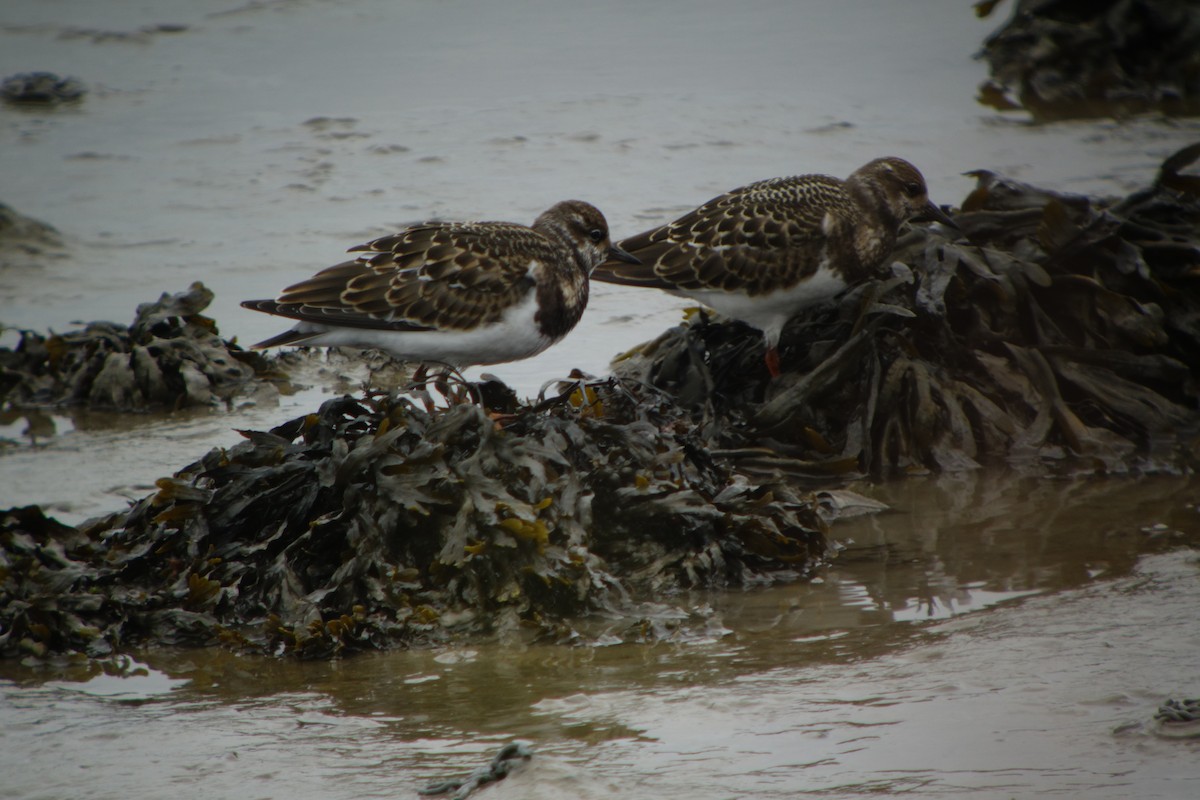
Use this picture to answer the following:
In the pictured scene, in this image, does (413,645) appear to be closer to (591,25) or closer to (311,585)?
(311,585)

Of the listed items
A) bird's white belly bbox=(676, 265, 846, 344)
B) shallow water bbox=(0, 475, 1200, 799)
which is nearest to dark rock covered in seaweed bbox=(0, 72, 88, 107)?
bird's white belly bbox=(676, 265, 846, 344)

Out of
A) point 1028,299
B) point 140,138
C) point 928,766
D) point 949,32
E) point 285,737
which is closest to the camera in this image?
point 928,766

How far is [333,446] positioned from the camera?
4.26m

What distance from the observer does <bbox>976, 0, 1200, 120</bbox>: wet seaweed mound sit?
10656 millimetres

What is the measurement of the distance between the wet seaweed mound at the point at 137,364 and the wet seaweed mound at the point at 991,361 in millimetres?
2103

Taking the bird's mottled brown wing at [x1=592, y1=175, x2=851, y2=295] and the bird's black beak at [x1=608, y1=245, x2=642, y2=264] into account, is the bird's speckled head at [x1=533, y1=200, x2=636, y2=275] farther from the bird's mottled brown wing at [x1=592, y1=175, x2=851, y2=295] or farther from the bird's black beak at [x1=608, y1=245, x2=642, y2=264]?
the bird's mottled brown wing at [x1=592, y1=175, x2=851, y2=295]

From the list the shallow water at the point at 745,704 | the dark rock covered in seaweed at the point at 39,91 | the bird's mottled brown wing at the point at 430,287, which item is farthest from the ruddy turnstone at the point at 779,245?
the dark rock covered in seaweed at the point at 39,91

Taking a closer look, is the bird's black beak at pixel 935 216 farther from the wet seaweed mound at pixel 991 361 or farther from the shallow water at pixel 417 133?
the shallow water at pixel 417 133

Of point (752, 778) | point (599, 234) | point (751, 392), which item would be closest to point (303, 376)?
point (599, 234)

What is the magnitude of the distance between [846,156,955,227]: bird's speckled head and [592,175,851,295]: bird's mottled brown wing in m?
0.15

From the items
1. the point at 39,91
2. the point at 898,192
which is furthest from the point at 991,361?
the point at 39,91

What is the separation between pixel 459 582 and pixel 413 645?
252mm

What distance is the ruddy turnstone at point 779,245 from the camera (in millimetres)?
5738

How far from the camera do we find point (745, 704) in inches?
130
